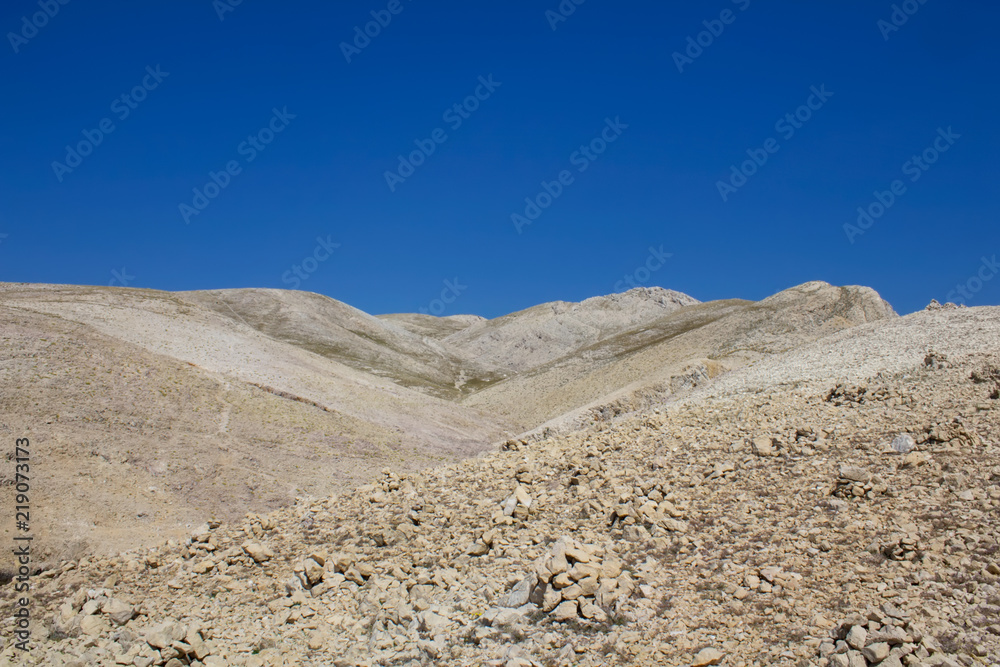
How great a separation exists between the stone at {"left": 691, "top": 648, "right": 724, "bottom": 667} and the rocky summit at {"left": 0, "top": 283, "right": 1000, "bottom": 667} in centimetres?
3

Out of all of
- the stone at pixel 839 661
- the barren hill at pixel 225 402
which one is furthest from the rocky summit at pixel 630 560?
the barren hill at pixel 225 402

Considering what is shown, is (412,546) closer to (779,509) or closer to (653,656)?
(653,656)

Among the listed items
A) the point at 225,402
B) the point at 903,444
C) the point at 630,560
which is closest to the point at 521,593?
the point at 630,560

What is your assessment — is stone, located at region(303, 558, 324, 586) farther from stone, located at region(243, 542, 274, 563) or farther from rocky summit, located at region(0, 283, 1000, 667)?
stone, located at region(243, 542, 274, 563)

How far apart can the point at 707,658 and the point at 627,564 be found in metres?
2.63

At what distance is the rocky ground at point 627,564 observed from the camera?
28.5ft

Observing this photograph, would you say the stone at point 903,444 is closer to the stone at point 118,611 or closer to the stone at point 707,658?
the stone at point 707,658

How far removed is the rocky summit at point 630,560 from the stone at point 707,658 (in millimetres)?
30

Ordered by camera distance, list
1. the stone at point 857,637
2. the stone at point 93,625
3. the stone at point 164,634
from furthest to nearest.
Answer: the stone at point 93,625
the stone at point 164,634
the stone at point 857,637

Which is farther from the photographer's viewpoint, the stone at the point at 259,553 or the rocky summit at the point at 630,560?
the stone at the point at 259,553

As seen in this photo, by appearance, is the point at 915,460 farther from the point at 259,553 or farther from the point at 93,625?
the point at 93,625

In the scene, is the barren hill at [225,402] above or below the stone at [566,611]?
above

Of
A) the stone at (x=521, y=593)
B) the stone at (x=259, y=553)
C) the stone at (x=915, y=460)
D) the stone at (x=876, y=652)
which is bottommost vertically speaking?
the stone at (x=876, y=652)

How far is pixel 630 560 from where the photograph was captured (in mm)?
10852
